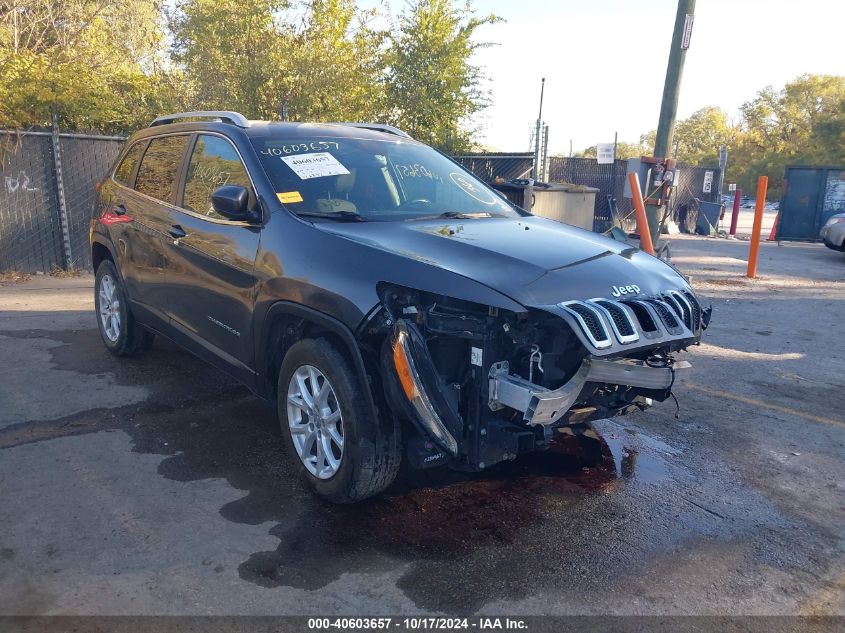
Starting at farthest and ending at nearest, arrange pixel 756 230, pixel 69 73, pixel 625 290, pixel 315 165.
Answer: pixel 756 230 → pixel 69 73 → pixel 315 165 → pixel 625 290

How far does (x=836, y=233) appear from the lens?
45.3 feet

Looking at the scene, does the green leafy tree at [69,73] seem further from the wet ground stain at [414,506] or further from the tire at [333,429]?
the tire at [333,429]

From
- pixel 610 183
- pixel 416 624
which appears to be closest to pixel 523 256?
pixel 416 624

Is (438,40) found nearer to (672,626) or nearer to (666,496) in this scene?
(666,496)

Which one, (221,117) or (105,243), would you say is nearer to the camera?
(221,117)

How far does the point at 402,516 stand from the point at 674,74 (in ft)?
28.4

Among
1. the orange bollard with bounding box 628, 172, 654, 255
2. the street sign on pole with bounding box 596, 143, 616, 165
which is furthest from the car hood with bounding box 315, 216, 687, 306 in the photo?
the street sign on pole with bounding box 596, 143, 616, 165

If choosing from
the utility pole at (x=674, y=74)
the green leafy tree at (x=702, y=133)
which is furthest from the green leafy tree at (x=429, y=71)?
the green leafy tree at (x=702, y=133)

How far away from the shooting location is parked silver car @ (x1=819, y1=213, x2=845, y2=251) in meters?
13.7

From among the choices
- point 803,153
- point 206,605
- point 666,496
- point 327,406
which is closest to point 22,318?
point 327,406

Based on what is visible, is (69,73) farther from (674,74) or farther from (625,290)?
(625,290)

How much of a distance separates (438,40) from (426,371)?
1525cm

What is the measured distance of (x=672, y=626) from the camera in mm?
2705

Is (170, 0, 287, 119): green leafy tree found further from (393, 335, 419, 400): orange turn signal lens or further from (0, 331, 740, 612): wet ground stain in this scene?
(393, 335, 419, 400): orange turn signal lens
